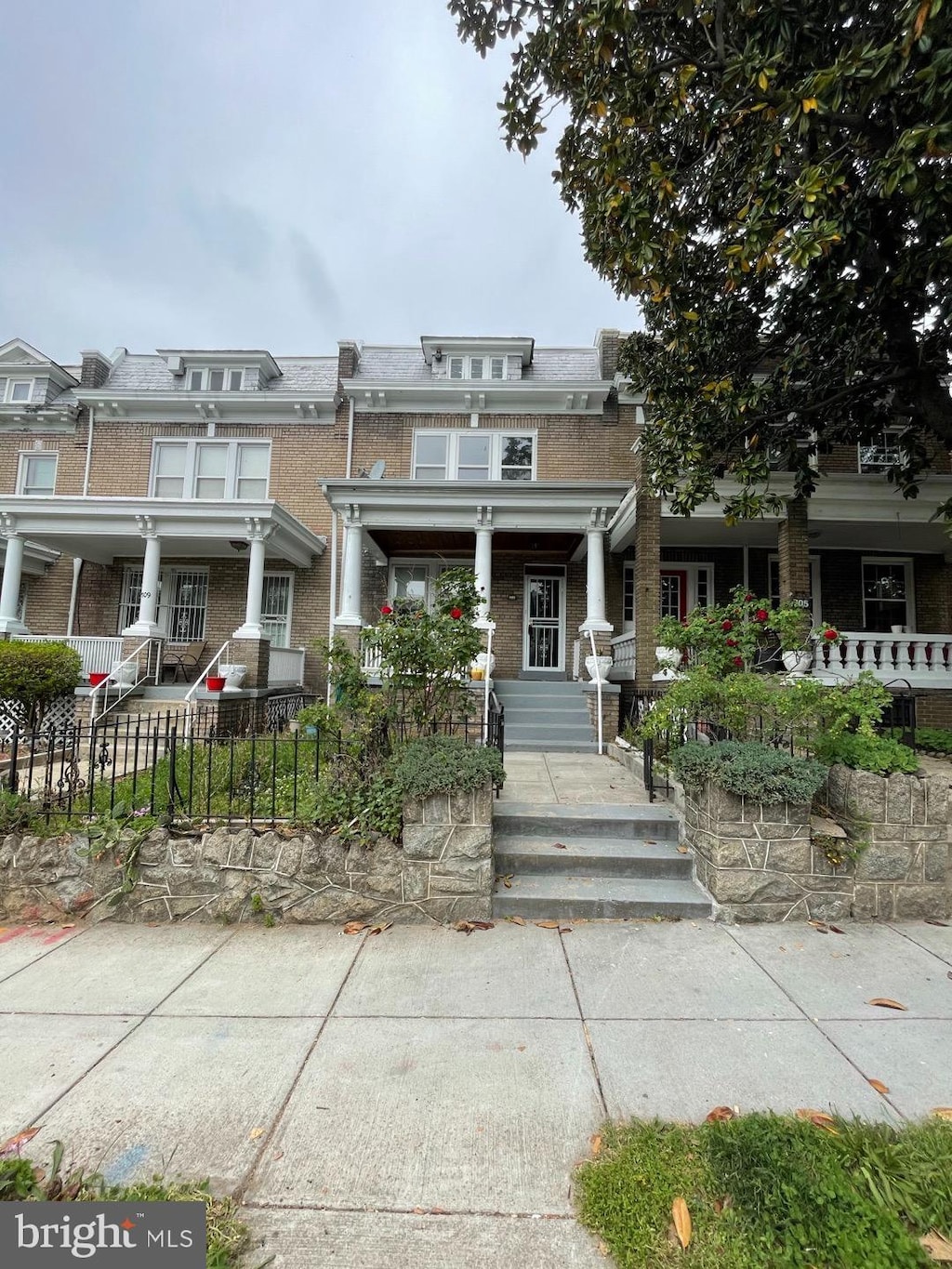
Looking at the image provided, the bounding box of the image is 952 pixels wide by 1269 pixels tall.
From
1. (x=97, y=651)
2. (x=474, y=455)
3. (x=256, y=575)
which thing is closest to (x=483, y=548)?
(x=474, y=455)

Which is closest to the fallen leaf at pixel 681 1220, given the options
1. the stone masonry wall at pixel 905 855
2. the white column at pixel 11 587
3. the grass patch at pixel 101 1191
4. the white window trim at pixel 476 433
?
the grass patch at pixel 101 1191

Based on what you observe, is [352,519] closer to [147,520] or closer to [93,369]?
[147,520]

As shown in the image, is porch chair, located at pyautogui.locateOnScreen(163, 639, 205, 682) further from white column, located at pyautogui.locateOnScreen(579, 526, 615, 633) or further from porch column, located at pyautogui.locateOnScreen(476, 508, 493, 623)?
white column, located at pyautogui.locateOnScreen(579, 526, 615, 633)

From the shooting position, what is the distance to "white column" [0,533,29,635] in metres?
11.5

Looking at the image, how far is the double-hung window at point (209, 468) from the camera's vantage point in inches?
A: 543

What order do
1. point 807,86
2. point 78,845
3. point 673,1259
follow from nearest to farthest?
point 673,1259
point 78,845
point 807,86

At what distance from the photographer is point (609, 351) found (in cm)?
1359

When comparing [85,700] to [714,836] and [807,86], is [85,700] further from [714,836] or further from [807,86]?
[807,86]

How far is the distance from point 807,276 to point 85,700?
503 inches

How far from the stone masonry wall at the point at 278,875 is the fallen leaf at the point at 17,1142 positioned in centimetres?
194

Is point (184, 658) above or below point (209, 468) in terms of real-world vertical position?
below

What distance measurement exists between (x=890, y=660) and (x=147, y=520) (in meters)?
14.6

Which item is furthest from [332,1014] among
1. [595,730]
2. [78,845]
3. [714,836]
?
[595,730]

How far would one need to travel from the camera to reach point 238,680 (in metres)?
10.4
